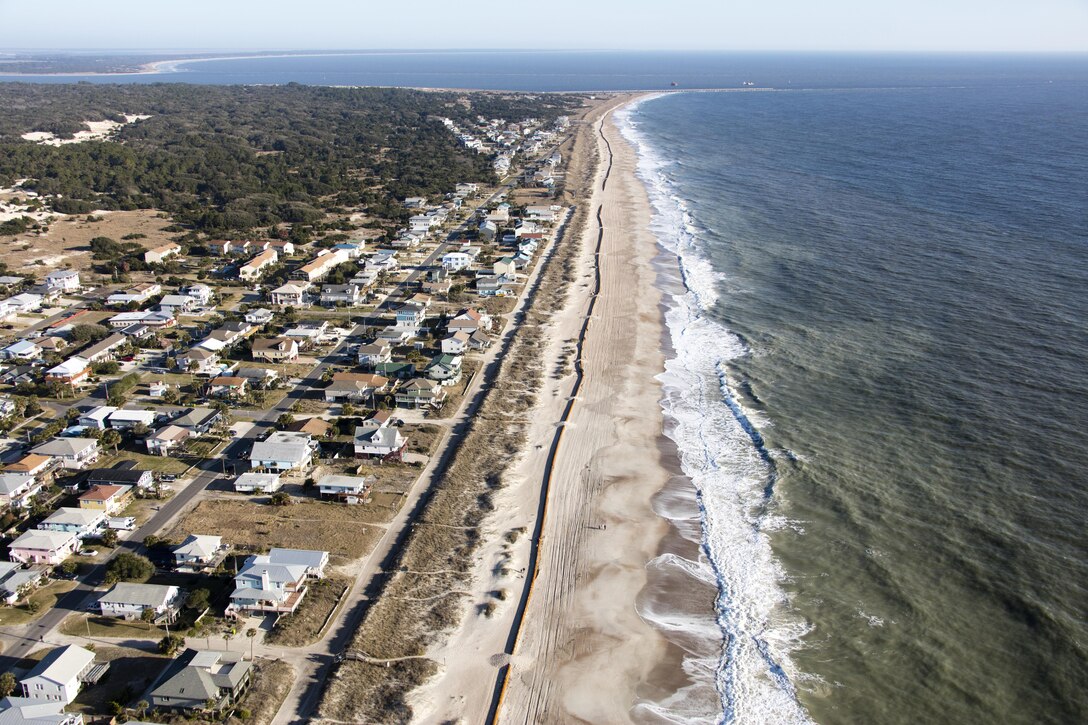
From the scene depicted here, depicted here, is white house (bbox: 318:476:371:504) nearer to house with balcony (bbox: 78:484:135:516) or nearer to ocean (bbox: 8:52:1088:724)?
house with balcony (bbox: 78:484:135:516)

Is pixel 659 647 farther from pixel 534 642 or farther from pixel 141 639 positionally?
pixel 141 639

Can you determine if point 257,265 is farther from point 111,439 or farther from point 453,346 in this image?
point 111,439

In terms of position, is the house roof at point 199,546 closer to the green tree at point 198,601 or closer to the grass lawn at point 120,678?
the green tree at point 198,601

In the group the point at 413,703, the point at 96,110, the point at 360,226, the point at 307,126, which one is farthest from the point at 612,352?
the point at 96,110

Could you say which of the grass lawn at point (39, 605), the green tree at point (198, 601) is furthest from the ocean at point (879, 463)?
the grass lawn at point (39, 605)

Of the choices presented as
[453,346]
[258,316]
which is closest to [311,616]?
[453,346]

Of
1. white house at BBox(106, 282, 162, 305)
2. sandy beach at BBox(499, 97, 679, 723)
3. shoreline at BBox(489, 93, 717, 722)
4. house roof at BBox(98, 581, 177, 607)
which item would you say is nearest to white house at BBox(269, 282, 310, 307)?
white house at BBox(106, 282, 162, 305)
